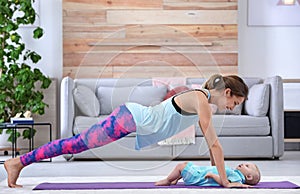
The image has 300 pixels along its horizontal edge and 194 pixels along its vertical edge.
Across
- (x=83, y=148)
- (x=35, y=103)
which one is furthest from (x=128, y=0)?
(x=83, y=148)

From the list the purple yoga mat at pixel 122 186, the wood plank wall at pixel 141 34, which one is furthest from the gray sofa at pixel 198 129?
the purple yoga mat at pixel 122 186

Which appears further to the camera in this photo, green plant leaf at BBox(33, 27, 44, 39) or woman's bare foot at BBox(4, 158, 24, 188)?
green plant leaf at BBox(33, 27, 44, 39)

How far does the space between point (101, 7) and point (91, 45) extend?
1.31ft

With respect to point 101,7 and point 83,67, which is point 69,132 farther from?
point 101,7

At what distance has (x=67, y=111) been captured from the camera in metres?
5.81

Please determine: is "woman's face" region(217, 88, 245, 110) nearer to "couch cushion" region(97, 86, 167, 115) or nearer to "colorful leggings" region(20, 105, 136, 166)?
"colorful leggings" region(20, 105, 136, 166)

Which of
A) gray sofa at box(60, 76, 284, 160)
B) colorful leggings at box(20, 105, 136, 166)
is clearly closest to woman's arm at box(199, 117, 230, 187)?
colorful leggings at box(20, 105, 136, 166)

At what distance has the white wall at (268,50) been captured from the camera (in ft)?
23.0

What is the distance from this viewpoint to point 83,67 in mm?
6770

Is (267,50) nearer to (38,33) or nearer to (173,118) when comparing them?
(38,33)

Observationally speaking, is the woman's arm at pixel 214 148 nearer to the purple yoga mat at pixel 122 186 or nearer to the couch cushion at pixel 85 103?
the purple yoga mat at pixel 122 186

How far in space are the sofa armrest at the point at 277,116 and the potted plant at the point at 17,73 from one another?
2151mm

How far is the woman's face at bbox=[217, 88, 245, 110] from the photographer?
134 inches

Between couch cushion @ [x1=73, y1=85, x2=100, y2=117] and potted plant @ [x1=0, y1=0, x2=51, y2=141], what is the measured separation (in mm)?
627
